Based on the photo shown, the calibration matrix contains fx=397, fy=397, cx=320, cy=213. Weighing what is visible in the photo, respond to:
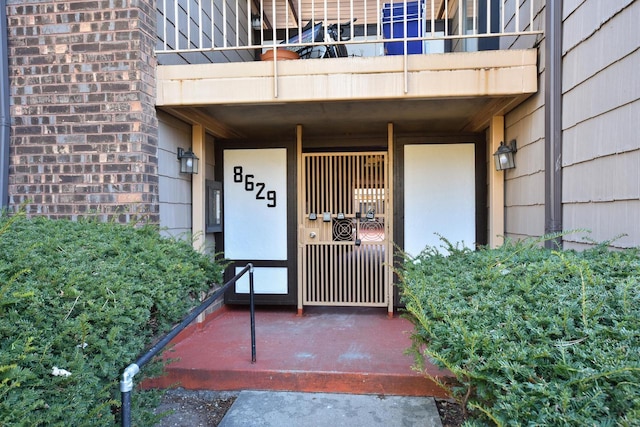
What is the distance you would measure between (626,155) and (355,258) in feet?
9.36

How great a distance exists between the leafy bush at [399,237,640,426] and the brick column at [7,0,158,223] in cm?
261

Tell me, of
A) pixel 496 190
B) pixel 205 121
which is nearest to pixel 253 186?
pixel 205 121

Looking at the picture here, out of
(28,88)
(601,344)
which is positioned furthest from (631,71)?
(28,88)

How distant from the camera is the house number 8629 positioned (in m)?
4.65

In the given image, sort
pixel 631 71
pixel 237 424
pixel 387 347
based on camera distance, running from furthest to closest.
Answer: pixel 387 347 → pixel 237 424 → pixel 631 71

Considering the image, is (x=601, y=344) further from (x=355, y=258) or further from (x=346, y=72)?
(x=355, y=258)

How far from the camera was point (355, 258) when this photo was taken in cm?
455

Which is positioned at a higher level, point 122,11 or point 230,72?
point 122,11

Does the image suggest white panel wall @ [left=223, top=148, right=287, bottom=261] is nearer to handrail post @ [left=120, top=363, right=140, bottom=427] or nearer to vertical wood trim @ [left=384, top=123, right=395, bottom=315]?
vertical wood trim @ [left=384, top=123, right=395, bottom=315]

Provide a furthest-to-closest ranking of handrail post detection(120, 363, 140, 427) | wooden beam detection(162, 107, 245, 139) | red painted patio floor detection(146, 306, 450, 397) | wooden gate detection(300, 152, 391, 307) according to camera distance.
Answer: wooden gate detection(300, 152, 391, 307) < wooden beam detection(162, 107, 245, 139) < red painted patio floor detection(146, 306, 450, 397) < handrail post detection(120, 363, 140, 427)

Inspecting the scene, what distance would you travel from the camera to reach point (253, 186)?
15.4ft

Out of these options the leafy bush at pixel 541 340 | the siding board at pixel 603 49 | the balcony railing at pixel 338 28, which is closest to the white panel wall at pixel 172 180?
the balcony railing at pixel 338 28

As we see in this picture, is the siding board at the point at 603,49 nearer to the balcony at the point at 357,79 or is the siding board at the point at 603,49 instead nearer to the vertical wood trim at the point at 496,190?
the balcony at the point at 357,79

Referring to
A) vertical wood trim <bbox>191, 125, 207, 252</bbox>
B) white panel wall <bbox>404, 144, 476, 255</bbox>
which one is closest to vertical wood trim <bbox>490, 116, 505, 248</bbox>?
white panel wall <bbox>404, 144, 476, 255</bbox>
